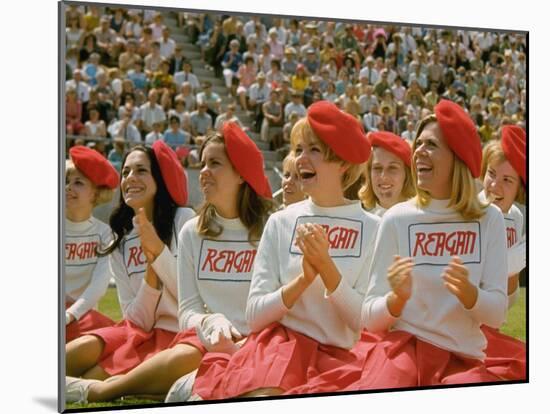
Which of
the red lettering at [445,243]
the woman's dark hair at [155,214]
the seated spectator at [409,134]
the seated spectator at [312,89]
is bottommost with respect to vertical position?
the red lettering at [445,243]

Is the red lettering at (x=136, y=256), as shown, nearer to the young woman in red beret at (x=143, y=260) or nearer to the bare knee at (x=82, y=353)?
the young woman in red beret at (x=143, y=260)

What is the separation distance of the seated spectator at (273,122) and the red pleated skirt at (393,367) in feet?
4.21

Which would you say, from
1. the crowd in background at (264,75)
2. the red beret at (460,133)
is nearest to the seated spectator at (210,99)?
the crowd in background at (264,75)

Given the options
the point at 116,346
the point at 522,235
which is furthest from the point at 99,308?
the point at 522,235

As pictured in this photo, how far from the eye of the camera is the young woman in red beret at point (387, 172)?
8.06m

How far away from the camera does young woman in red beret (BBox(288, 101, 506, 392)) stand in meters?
7.99

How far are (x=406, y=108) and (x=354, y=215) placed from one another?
825 mm

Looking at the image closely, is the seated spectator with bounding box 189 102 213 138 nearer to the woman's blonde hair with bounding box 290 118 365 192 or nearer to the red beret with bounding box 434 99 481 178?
the woman's blonde hair with bounding box 290 118 365 192

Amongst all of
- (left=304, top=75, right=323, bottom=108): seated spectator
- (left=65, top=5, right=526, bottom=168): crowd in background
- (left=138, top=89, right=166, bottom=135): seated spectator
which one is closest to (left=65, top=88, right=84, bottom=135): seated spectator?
(left=65, top=5, right=526, bottom=168): crowd in background

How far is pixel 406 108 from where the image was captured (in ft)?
27.2

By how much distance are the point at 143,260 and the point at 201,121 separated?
0.88 metres

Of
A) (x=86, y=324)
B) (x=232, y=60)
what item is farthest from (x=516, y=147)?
(x=86, y=324)

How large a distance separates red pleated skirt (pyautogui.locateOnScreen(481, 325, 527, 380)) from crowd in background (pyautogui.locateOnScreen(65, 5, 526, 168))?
1.27 m

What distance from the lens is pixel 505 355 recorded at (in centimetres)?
850
